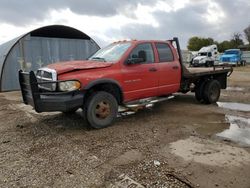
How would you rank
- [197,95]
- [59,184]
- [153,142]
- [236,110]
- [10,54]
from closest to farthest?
[59,184] → [153,142] → [236,110] → [197,95] → [10,54]

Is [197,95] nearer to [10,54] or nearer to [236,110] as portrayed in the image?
[236,110]

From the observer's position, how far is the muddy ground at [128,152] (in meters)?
3.80

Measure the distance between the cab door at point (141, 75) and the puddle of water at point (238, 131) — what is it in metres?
2.12

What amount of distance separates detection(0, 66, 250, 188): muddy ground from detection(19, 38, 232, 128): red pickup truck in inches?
22.6

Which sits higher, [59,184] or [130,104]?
[130,104]

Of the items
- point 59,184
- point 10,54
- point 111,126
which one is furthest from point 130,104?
point 10,54

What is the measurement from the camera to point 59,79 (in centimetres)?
571

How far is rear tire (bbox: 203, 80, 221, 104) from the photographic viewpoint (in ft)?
29.6

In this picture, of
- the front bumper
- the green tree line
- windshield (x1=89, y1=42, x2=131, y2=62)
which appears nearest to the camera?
the front bumper

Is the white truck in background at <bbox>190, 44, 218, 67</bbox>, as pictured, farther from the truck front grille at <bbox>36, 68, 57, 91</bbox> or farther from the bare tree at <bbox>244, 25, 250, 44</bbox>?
the bare tree at <bbox>244, 25, 250, 44</bbox>

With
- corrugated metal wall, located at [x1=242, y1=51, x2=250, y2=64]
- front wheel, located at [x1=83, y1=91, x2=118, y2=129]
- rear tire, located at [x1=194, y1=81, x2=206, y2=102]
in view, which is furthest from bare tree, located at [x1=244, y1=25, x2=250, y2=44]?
front wheel, located at [x1=83, y1=91, x2=118, y2=129]

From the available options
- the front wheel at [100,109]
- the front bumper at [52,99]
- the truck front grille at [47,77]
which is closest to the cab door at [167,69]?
the front wheel at [100,109]

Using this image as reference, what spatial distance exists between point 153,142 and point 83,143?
1.36m

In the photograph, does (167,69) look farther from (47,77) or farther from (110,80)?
(47,77)
